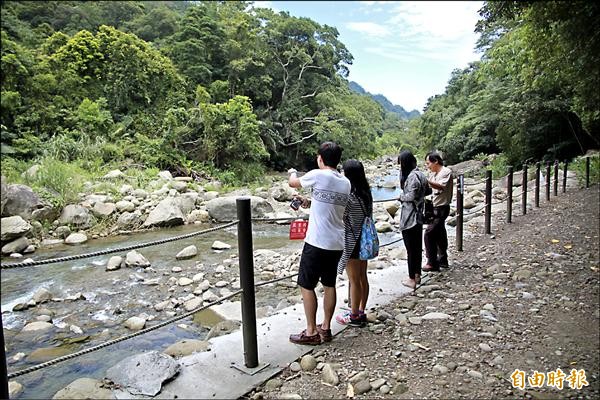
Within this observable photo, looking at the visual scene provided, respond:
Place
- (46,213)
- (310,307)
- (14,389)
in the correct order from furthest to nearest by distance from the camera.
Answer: (46,213), (14,389), (310,307)

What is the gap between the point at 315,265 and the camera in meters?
2.90

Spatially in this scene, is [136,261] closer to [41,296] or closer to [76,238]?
[41,296]

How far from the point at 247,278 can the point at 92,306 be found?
168 inches

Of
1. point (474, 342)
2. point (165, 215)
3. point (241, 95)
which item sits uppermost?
point (241, 95)

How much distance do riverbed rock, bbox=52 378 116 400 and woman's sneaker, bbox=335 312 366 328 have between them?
5.82 ft

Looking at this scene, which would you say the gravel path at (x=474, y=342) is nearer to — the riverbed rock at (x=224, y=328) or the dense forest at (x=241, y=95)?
the riverbed rock at (x=224, y=328)

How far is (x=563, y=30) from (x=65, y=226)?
10450 millimetres

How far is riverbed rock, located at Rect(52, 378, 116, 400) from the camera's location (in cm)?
245

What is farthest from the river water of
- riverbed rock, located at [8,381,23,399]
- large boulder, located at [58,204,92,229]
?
large boulder, located at [58,204,92,229]

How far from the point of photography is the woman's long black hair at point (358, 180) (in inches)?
126

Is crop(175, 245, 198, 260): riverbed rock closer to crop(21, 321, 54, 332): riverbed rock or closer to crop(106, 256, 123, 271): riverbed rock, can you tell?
crop(106, 256, 123, 271): riverbed rock

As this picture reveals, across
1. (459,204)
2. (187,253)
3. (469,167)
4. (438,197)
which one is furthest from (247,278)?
(469,167)

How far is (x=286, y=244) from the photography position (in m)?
9.84

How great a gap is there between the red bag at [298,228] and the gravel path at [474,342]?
0.83m
